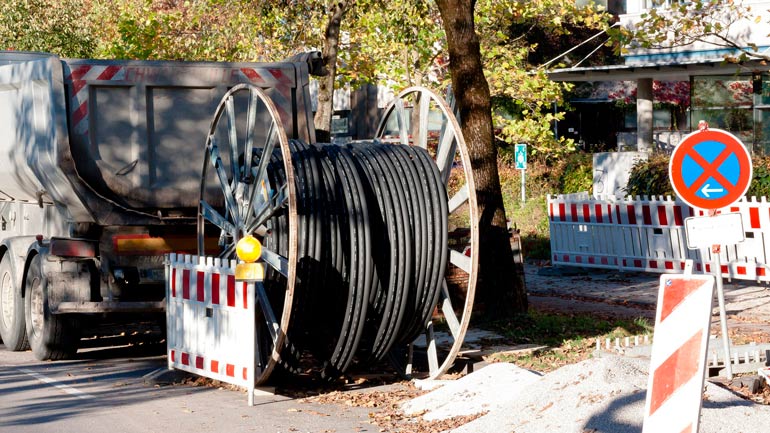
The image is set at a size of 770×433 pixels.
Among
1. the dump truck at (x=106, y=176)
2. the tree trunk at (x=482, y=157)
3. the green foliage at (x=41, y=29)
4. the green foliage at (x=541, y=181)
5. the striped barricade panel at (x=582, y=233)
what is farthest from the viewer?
the green foliage at (x=41, y=29)

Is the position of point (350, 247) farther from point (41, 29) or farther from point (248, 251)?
point (41, 29)

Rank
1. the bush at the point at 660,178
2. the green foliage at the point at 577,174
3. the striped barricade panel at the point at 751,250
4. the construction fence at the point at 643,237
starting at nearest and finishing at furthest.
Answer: the striped barricade panel at the point at 751,250 → the construction fence at the point at 643,237 → the bush at the point at 660,178 → the green foliage at the point at 577,174

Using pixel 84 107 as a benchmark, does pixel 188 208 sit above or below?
A: below

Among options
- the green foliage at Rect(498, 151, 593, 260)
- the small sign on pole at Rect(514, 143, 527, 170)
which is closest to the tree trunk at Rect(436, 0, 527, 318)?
the green foliage at Rect(498, 151, 593, 260)

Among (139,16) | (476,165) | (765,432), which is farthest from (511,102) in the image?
(765,432)

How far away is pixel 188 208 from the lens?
13102mm

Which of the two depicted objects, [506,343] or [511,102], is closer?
[506,343]

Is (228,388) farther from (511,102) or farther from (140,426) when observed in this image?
(511,102)

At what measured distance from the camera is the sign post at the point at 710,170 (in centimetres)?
929

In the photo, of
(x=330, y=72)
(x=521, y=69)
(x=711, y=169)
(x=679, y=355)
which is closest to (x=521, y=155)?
(x=521, y=69)

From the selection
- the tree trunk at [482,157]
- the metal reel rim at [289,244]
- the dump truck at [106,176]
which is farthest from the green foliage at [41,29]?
the metal reel rim at [289,244]

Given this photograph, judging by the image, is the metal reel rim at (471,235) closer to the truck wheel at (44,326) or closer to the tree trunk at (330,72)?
the truck wheel at (44,326)

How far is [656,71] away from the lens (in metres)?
30.1

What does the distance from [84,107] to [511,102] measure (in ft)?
100
